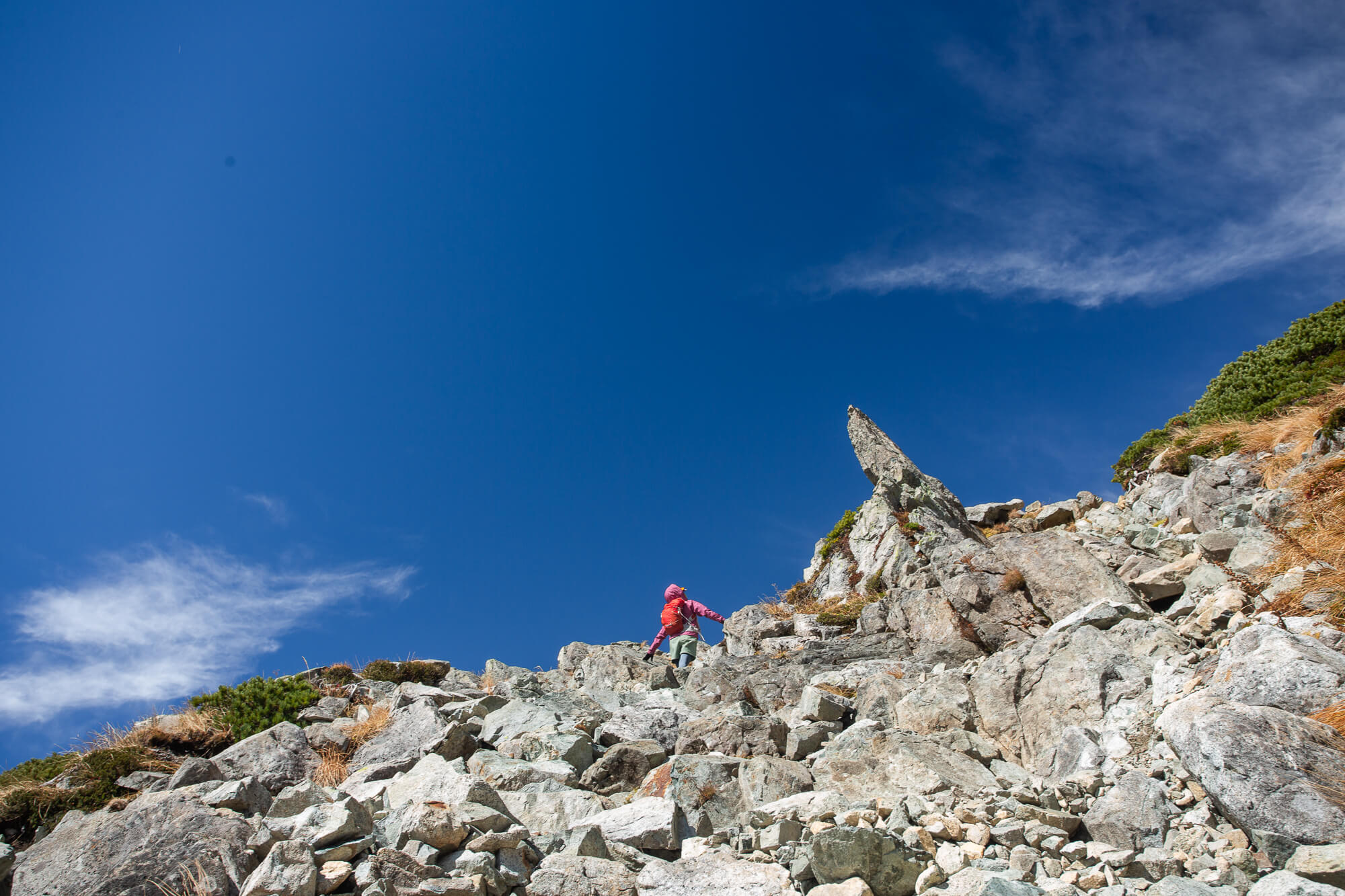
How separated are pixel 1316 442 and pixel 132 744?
24.3 meters

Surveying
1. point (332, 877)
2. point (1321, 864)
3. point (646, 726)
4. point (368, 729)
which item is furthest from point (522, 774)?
point (1321, 864)

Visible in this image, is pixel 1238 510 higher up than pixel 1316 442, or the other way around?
pixel 1316 442

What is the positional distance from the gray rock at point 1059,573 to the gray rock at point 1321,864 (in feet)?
21.8

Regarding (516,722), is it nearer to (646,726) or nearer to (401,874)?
(646,726)

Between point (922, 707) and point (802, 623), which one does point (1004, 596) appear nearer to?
point (922, 707)

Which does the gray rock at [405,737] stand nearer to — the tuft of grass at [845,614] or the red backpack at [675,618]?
the red backpack at [675,618]

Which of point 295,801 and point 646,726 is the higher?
point 646,726

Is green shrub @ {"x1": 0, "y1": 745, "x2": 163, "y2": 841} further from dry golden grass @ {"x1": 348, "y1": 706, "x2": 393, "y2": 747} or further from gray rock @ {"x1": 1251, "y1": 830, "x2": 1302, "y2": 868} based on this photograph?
gray rock @ {"x1": 1251, "y1": 830, "x2": 1302, "y2": 868}

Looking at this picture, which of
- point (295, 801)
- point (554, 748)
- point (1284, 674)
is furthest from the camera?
point (554, 748)

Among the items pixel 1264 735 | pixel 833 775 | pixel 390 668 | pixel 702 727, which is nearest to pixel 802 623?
pixel 702 727

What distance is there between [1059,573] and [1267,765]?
25.2 feet

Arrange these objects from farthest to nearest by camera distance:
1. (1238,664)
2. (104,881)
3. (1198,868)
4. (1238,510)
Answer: (1238,510)
(104,881)
(1238,664)
(1198,868)

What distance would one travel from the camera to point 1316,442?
15109 mm

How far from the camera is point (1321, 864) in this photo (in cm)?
532
